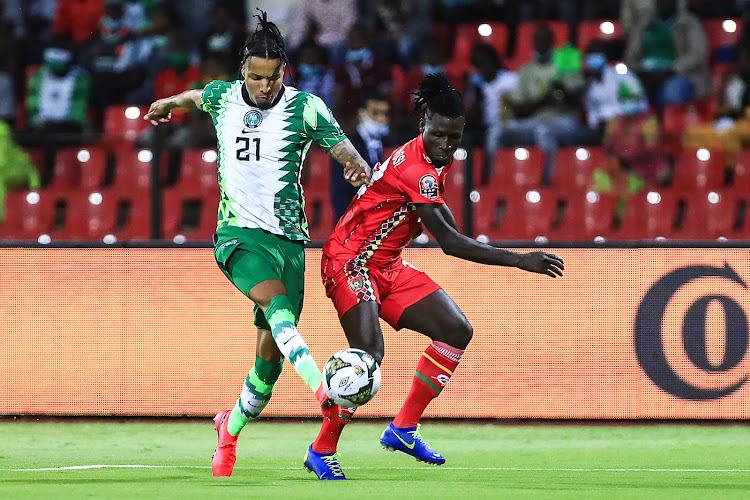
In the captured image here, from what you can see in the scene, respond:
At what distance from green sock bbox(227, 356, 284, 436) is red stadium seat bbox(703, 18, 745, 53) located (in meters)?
9.37

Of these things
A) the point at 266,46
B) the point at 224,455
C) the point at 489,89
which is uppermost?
the point at 266,46

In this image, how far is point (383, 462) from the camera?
25.9 feet

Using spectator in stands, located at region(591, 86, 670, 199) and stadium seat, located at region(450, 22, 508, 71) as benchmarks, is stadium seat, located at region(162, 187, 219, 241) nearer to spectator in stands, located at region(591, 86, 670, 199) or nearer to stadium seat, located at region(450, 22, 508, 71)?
spectator in stands, located at region(591, 86, 670, 199)

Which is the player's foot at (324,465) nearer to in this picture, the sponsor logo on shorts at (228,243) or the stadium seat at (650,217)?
the sponsor logo on shorts at (228,243)

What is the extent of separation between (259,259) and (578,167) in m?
4.33

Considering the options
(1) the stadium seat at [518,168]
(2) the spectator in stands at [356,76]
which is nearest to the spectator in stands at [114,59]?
(2) the spectator in stands at [356,76]

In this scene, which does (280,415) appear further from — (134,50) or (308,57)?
(134,50)

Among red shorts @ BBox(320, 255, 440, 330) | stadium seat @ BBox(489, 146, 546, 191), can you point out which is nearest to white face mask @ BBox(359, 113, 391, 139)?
stadium seat @ BBox(489, 146, 546, 191)

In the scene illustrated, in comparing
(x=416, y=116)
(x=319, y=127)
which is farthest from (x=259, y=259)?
(x=416, y=116)

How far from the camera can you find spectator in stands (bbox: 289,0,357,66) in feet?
50.0

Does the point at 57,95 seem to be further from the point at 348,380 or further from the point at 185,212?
the point at 348,380

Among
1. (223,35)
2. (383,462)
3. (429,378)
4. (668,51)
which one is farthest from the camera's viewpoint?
(223,35)

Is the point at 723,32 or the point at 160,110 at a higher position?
the point at 723,32

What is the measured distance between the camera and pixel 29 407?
10.1 metres
